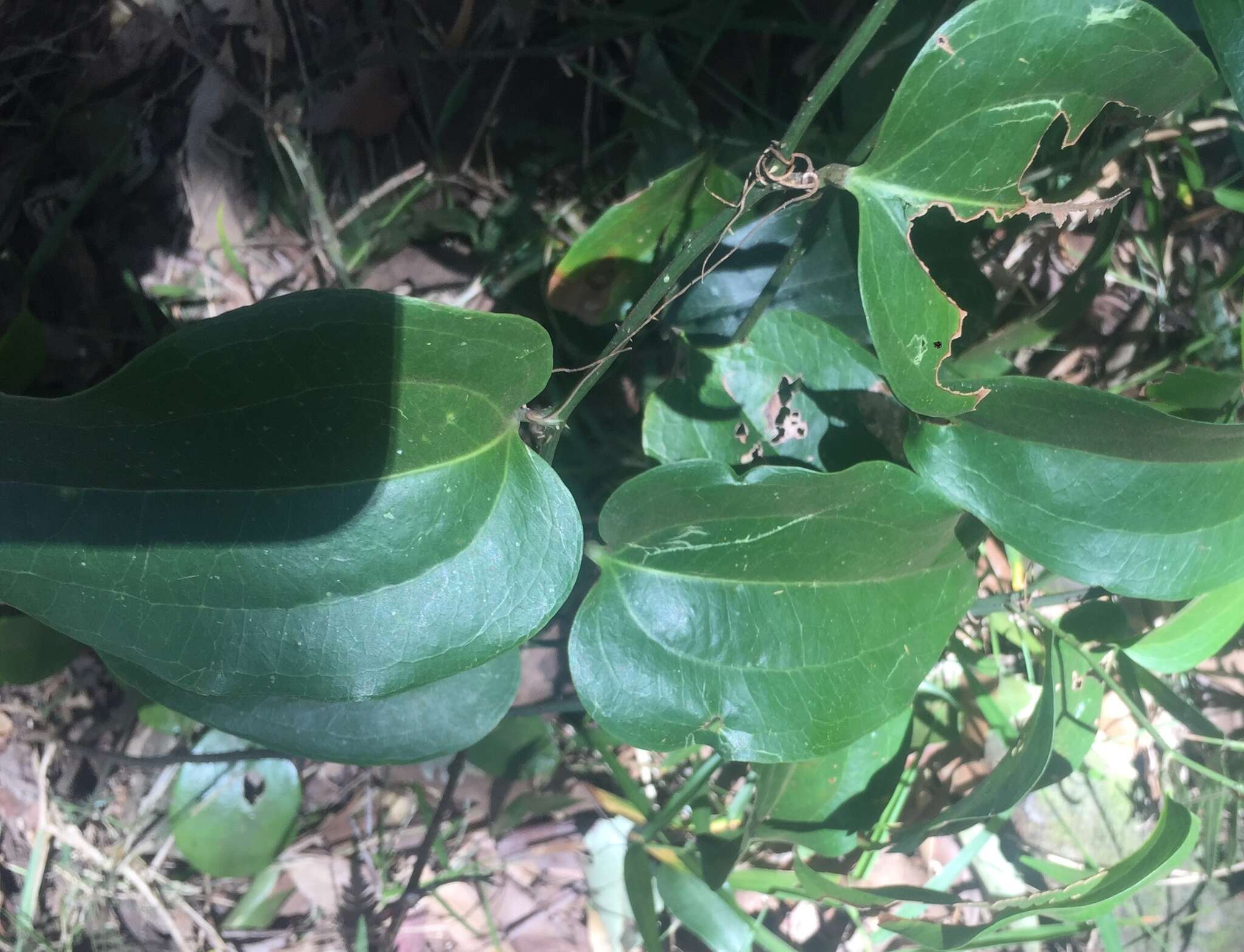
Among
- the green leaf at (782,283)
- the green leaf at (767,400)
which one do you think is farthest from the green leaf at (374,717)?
the green leaf at (782,283)

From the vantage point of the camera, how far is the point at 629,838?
3.05 ft

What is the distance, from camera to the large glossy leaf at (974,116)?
44 cm

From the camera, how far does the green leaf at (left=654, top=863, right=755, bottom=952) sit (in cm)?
85

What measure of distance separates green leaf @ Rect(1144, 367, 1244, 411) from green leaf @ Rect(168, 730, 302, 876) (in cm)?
102

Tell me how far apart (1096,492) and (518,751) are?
26.9 inches

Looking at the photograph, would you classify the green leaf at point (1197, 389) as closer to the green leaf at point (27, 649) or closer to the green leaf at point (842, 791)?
the green leaf at point (842, 791)

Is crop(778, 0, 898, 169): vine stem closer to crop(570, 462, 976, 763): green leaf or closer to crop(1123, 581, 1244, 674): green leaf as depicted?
crop(570, 462, 976, 763): green leaf

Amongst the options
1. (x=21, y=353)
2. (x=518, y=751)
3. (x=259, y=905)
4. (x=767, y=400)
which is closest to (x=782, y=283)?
(x=767, y=400)

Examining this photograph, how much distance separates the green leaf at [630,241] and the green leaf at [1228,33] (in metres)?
0.34

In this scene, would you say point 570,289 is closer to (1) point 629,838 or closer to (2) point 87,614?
(2) point 87,614

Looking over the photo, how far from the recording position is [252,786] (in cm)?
99

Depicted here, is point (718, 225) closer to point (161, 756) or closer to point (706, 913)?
point (706, 913)

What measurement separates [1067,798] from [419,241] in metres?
1.06

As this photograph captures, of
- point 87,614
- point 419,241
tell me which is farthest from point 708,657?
point 419,241
